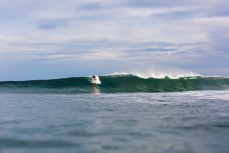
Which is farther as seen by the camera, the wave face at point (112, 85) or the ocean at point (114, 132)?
the wave face at point (112, 85)

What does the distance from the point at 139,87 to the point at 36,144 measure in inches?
894

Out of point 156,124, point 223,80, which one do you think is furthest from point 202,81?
point 156,124

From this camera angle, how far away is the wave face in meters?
24.8

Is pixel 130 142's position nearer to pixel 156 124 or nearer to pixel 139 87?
pixel 156 124

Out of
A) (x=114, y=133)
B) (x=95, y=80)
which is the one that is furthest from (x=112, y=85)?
(x=114, y=133)

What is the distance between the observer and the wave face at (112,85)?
24.8 meters

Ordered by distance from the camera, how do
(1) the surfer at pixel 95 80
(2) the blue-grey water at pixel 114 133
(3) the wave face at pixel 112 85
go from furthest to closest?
1. (1) the surfer at pixel 95 80
2. (3) the wave face at pixel 112 85
3. (2) the blue-grey water at pixel 114 133

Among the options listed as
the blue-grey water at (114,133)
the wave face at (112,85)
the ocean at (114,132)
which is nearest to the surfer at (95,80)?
the wave face at (112,85)

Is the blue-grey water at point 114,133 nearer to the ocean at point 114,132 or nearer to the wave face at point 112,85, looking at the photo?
the ocean at point 114,132

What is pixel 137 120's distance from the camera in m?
7.97

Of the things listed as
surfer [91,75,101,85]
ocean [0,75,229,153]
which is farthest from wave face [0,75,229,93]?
ocean [0,75,229,153]

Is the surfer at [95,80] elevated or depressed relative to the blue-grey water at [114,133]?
elevated

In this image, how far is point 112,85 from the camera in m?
27.5

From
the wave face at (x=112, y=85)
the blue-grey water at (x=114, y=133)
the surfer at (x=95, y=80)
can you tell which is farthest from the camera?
the surfer at (x=95, y=80)
